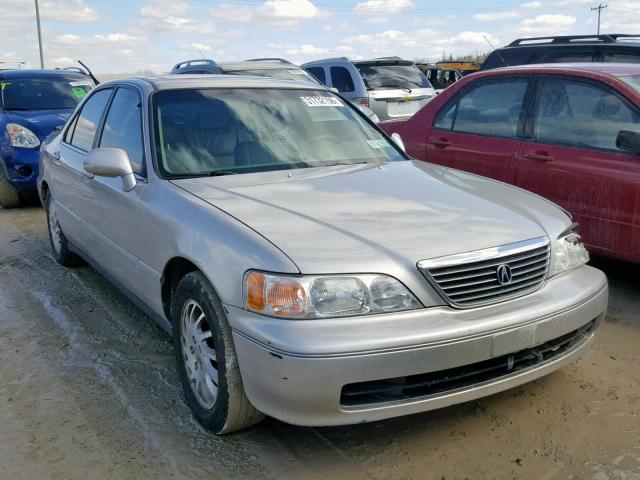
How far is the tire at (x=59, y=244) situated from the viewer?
5.49 meters

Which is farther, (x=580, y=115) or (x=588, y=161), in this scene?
(x=580, y=115)

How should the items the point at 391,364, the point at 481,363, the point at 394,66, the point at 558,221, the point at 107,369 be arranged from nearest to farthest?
the point at 391,364
the point at 481,363
the point at 558,221
the point at 107,369
the point at 394,66

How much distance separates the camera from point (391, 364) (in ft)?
8.04

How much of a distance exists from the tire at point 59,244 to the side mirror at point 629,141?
420cm

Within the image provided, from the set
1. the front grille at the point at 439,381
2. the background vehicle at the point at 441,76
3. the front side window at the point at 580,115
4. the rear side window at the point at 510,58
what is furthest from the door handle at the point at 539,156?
the background vehicle at the point at 441,76

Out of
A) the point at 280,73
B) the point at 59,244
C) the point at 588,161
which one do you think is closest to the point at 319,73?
the point at 280,73

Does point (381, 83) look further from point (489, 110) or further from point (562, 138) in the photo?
point (562, 138)

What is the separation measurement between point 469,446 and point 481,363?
381mm

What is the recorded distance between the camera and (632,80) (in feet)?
15.4

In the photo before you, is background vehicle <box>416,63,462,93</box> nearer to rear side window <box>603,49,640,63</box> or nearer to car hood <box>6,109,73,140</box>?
rear side window <box>603,49,640,63</box>

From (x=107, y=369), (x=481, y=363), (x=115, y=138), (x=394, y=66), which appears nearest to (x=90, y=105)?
(x=115, y=138)

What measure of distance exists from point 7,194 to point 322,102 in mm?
5695

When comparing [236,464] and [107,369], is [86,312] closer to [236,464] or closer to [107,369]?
[107,369]

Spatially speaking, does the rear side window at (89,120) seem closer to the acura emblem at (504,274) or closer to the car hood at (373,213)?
the car hood at (373,213)
